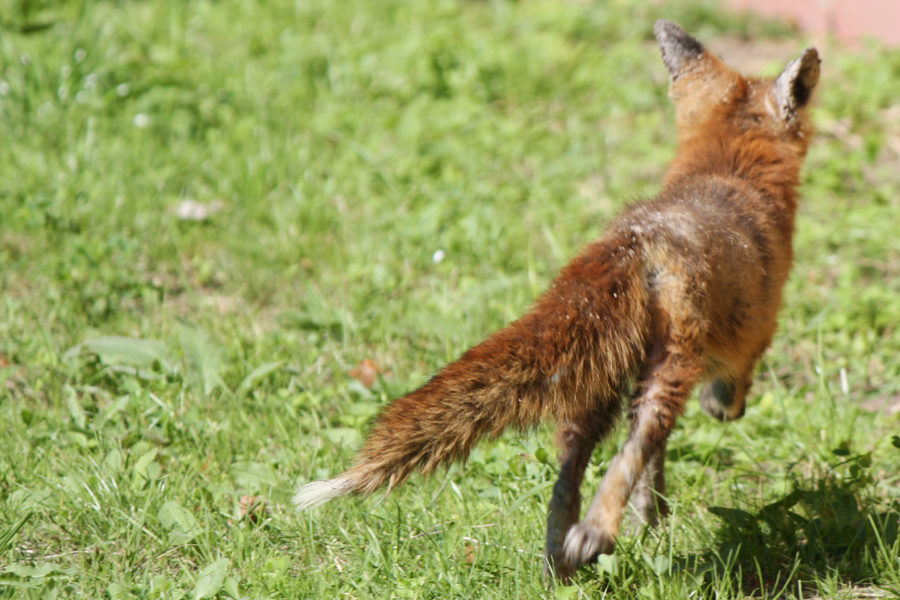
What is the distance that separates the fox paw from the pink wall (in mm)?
6207

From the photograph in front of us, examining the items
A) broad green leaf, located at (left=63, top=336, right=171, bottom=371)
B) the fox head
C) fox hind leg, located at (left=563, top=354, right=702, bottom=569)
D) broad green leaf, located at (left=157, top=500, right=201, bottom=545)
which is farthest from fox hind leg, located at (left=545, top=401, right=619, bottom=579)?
broad green leaf, located at (left=63, top=336, right=171, bottom=371)

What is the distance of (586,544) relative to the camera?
295 centimetres

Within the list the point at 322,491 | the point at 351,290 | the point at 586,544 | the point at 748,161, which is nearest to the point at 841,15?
the point at 748,161

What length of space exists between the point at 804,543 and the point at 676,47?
2.32m

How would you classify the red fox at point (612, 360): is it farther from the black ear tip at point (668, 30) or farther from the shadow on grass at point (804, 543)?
the black ear tip at point (668, 30)

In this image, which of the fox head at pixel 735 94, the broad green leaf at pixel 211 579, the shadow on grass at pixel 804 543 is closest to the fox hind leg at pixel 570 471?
the shadow on grass at pixel 804 543

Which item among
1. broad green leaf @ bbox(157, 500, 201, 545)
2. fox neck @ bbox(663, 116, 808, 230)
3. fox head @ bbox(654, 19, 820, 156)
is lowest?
broad green leaf @ bbox(157, 500, 201, 545)

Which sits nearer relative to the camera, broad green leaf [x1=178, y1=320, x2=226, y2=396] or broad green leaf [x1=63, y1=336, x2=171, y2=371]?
broad green leaf [x1=178, y1=320, x2=226, y2=396]

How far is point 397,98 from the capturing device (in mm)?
7398

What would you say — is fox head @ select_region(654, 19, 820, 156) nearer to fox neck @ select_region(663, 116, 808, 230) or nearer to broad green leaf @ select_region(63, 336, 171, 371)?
fox neck @ select_region(663, 116, 808, 230)

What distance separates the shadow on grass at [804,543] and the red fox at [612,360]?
29 centimetres

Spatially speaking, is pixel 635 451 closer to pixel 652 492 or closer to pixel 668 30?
pixel 652 492

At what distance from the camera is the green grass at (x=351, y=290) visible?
3.46 meters

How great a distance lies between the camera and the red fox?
2887mm
